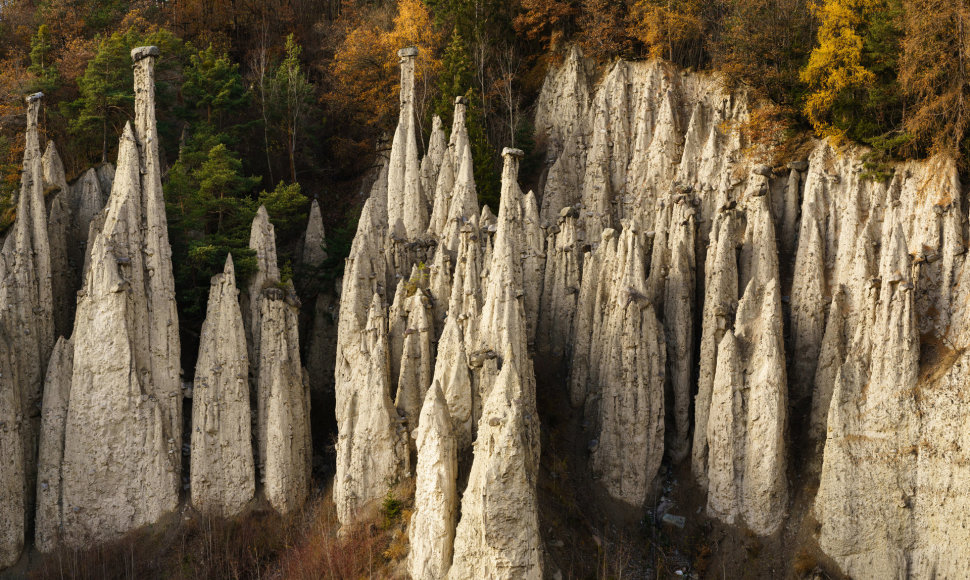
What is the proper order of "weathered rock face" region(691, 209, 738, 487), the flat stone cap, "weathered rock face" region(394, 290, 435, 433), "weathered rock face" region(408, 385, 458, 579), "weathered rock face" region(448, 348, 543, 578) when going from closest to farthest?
1. "weathered rock face" region(448, 348, 543, 578)
2. "weathered rock face" region(408, 385, 458, 579)
3. "weathered rock face" region(394, 290, 435, 433)
4. "weathered rock face" region(691, 209, 738, 487)
5. the flat stone cap

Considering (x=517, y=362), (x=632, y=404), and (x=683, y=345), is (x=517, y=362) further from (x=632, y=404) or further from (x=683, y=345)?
(x=683, y=345)

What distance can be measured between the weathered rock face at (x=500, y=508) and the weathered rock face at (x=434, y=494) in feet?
1.86

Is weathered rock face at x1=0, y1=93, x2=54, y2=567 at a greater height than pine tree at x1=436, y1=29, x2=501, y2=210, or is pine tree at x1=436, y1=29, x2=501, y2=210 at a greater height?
pine tree at x1=436, y1=29, x2=501, y2=210

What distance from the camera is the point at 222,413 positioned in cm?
2786

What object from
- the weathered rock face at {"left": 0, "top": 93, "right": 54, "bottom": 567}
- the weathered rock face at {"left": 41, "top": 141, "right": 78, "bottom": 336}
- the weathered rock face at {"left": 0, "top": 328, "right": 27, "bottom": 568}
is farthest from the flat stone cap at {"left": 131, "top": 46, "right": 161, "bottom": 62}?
the weathered rock face at {"left": 0, "top": 328, "right": 27, "bottom": 568}

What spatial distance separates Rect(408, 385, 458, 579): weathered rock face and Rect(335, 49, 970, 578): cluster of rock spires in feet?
0.18

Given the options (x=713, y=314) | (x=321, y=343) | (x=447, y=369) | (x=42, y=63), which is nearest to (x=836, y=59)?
(x=713, y=314)

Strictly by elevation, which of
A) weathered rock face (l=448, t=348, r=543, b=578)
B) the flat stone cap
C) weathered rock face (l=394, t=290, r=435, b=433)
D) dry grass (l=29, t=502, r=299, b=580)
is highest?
the flat stone cap

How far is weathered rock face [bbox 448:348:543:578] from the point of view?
2180 cm

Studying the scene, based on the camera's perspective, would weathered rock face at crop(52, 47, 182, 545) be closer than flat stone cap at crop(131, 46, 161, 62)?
Yes

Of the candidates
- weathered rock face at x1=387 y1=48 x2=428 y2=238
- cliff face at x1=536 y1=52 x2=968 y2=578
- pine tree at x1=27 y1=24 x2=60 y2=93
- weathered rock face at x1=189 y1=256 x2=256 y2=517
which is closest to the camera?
cliff face at x1=536 y1=52 x2=968 y2=578

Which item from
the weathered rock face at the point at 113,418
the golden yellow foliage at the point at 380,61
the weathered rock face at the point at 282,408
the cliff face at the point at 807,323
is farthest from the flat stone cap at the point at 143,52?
the cliff face at the point at 807,323

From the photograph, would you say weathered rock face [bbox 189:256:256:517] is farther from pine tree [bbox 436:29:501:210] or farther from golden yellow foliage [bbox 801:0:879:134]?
golden yellow foliage [bbox 801:0:879:134]

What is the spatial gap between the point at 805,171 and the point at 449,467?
15.6m
